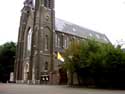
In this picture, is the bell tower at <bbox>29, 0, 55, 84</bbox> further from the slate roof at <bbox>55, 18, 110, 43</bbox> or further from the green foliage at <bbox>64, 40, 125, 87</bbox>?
the green foliage at <bbox>64, 40, 125, 87</bbox>

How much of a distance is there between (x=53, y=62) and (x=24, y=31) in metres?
13.8

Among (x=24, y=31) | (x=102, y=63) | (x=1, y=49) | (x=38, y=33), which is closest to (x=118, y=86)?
(x=102, y=63)

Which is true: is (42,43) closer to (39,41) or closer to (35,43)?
(39,41)

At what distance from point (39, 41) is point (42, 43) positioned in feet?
3.80

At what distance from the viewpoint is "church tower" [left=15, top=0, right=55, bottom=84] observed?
2117 inches

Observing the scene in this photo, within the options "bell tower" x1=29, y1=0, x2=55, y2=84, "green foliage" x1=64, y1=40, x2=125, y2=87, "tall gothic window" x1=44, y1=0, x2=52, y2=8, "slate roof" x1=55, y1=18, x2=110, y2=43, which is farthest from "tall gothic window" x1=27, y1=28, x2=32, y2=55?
"green foliage" x1=64, y1=40, x2=125, y2=87

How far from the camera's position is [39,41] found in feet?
180

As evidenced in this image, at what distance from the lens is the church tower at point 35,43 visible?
53.8 metres

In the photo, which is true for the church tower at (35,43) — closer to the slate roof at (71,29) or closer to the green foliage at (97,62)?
the slate roof at (71,29)

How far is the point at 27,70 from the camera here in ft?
191

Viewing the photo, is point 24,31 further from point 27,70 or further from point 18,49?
point 27,70

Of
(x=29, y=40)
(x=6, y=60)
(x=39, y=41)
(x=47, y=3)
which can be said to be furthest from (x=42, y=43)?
(x=6, y=60)

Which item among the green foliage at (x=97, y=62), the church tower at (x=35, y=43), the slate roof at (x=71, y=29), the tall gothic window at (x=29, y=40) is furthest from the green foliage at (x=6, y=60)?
the green foliage at (x=97, y=62)

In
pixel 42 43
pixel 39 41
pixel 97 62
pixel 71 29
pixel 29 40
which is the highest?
pixel 71 29
